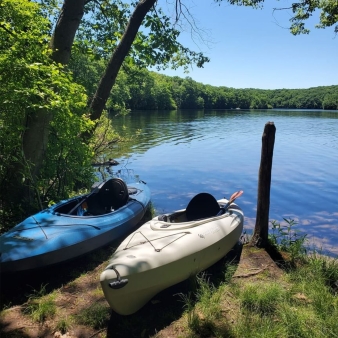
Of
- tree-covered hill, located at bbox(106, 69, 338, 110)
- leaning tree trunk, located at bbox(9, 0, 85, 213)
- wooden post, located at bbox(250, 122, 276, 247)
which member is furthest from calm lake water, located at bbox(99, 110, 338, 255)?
tree-covered hill, located at bbox(106, 69, 338, 110)

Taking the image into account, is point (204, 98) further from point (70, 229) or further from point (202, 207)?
point (70, 229)

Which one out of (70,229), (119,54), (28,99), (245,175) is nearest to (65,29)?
(28,99)

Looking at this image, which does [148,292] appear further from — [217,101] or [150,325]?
[217,101]

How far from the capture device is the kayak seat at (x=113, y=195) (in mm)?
6340

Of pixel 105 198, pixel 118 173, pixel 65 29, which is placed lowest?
pixel 118 173

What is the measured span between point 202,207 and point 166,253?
1894mm

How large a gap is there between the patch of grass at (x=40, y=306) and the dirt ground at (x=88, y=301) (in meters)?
0.06

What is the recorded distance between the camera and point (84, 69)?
1228 cm

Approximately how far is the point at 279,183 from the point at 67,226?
30.4ft

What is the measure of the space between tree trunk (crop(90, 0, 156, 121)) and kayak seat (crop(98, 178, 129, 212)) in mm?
2576

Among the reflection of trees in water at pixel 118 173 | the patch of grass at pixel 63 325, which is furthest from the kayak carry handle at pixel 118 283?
the reflection of trees in water at pixel 118 173

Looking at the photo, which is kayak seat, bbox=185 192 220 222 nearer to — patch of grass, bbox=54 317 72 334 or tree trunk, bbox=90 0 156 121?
patch of grass, bbox=54 317 72 334

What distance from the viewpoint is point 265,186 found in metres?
5.40

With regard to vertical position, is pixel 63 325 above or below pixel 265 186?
below
